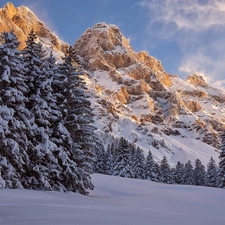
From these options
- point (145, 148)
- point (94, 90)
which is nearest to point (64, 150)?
point (145, 148)

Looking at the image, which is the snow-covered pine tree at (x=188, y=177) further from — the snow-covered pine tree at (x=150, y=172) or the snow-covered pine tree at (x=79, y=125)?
the snow-covered pine tree at (x=79, y=125)

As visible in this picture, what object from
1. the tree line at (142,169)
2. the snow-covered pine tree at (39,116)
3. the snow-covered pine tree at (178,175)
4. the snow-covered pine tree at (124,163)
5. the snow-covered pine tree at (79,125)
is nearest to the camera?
the snow-covered pine tree at (39,116)

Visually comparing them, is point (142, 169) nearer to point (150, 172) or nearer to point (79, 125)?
point (150, 172)

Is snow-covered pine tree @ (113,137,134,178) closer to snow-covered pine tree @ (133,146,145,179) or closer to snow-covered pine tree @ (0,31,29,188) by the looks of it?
snow-covered pine tree @ (133,146,145,179)

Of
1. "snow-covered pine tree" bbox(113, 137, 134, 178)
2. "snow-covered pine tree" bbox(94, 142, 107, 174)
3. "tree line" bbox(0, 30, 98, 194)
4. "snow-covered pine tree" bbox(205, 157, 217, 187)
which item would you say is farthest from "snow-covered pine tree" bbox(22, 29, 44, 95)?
"snow-covered pine tree" bbox(205, 157, 217, 187)

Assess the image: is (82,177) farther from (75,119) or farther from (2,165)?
(2,165)

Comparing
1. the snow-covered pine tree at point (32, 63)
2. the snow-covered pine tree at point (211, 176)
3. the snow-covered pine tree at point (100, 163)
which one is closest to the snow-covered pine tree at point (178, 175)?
the snow-covered pine tree at point (211, 176)

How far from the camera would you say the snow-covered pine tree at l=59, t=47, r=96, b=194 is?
598 inches

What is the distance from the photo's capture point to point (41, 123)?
13711mm

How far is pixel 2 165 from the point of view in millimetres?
11781

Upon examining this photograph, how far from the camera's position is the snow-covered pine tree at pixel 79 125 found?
1520 centimetres

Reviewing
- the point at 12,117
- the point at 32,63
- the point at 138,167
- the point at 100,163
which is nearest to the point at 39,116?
the point at 12,117

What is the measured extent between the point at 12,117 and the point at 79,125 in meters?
4.08

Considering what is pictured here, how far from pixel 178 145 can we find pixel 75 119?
162 meters
